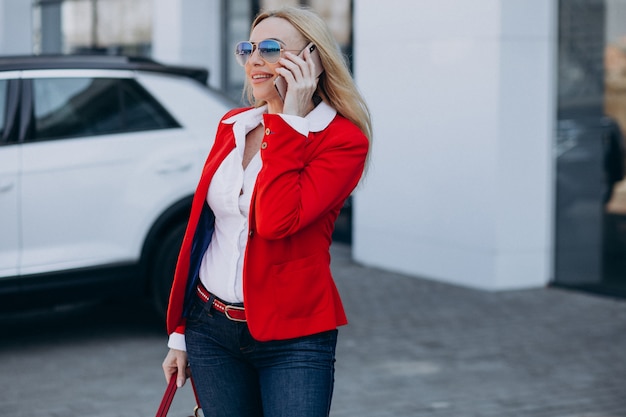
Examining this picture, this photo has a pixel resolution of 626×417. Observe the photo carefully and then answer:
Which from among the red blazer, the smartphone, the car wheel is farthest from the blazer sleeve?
the car wheel

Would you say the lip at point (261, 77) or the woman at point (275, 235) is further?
the lip at point (261, 77)

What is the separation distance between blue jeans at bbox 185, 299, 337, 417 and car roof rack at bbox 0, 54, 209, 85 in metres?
3.86

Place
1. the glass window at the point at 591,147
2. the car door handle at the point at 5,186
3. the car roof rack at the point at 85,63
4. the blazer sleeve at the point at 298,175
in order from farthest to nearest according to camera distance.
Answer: the glass window at the point at 591,147 < the car roof rack at the point at 85,63 < the car door handle at the point at 5,186 < the blazer sleeve at the point at 298,175

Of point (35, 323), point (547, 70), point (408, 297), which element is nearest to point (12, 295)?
point (35, 323)

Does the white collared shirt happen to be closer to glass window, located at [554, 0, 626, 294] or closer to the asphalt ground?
the asphalt ground

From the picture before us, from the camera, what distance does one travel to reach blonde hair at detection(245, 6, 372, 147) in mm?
2703

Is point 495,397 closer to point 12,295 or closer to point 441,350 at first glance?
point 441,350

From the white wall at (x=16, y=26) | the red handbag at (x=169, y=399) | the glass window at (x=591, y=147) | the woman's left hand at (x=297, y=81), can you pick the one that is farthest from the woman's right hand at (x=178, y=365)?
the white wall at (x=16, y=26)

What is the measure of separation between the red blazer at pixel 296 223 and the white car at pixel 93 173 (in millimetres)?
3621

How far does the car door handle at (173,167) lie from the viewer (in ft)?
20.5

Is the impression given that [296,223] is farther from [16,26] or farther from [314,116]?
[16,26]

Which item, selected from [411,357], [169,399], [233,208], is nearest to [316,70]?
[233,208]

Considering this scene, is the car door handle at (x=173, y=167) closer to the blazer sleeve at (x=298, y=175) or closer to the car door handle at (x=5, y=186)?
the car door handle at (x=5, y=186)

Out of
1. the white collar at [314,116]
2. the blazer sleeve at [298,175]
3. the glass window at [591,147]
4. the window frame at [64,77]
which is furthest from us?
the glass window at [591,147]
